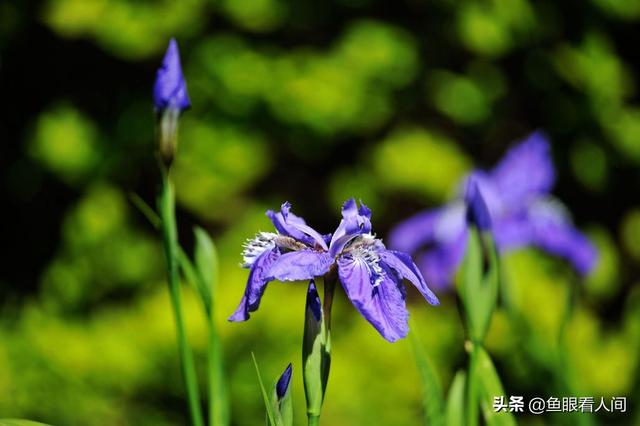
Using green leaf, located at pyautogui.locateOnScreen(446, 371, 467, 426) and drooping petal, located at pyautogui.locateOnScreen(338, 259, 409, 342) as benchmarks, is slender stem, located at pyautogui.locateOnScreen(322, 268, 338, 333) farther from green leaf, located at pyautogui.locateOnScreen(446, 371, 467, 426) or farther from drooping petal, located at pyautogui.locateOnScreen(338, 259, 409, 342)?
green leaf, located at pyautogui.locateOnScreen(446, 371, 467, 426)

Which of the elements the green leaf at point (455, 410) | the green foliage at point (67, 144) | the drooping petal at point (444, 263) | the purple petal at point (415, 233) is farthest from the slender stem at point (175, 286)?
the green foliage at point (67, 144)

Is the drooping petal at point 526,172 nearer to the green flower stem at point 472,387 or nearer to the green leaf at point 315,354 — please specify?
the green flower stem at point 472,387

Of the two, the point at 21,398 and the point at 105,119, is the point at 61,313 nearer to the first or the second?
the point at 21,398

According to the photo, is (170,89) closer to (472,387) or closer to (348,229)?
(348,229)

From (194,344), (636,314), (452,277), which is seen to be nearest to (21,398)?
(194,344)

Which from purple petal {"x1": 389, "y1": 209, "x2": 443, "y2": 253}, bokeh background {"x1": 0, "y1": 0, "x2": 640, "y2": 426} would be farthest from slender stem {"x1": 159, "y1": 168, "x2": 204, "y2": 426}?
bokeh background {"x1": 0, "y1": 0, "x2": 640, "y2": 426}

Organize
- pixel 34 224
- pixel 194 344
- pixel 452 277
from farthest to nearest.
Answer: pixel 34 224, pixel 194 344, pixel 452 277

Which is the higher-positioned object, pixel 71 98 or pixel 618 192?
pixel 71 98

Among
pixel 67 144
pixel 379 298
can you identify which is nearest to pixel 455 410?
pixel 379 298
